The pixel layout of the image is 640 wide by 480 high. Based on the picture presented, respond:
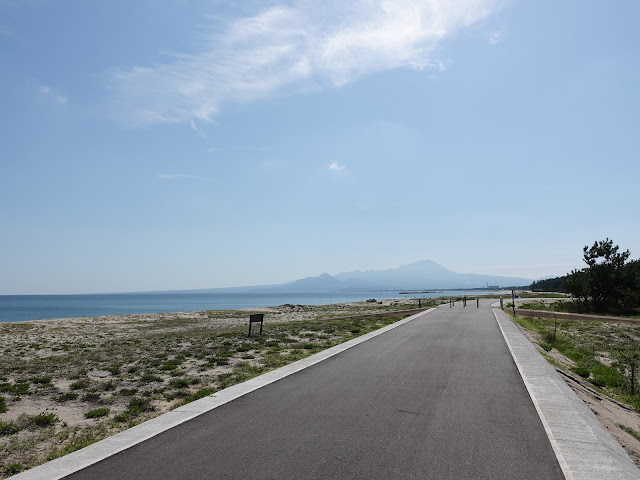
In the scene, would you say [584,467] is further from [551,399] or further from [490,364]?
[490,364]

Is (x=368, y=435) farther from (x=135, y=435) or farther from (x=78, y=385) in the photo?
(x=78, y=385)

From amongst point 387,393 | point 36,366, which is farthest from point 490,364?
point 36,366

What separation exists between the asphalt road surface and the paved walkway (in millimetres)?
20

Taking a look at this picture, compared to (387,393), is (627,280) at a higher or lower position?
higher

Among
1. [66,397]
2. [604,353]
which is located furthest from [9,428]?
[604,353]

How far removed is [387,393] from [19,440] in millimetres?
6998

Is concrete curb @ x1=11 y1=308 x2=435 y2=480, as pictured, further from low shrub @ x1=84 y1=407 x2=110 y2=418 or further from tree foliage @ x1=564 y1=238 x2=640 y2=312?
tree foliage @ x1=564 y1=238 x2=640 y2=312

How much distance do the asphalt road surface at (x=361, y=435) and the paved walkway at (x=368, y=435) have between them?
0.07ft

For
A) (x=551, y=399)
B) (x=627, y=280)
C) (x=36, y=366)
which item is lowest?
(x=36, y=366)

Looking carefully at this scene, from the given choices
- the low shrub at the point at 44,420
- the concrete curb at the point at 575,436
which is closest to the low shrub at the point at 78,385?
the low shrub at the point at 44,420

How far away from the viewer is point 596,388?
12930 millimetres

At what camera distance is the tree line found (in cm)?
4284

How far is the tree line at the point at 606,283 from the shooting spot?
1687 inches

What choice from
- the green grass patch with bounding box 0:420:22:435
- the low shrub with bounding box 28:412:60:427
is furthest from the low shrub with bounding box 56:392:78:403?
the green grass patch with bounding box 0:420:22:435
